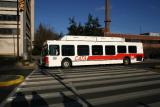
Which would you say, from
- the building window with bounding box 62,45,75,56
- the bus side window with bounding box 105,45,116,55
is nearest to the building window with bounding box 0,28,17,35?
the bus side window with bounding box 105,45,116,55

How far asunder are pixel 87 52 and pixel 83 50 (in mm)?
458

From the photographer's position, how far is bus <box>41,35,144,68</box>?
2070 cm

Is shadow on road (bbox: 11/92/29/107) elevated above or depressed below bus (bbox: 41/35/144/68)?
below

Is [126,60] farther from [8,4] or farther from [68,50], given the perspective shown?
[8,4]

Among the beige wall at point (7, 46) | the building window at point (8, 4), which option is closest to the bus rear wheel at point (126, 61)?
the beige wall at point (7, 46)

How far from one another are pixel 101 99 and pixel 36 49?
63441 mm

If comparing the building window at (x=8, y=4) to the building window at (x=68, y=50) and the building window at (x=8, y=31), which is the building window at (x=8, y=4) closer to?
the building window at (x=8, y=31)

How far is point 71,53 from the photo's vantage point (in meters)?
21.4

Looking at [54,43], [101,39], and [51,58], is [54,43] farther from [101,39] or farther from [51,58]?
[101,39]

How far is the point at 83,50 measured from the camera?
22.1 m

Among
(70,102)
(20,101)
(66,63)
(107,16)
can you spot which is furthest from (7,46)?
(70,102)

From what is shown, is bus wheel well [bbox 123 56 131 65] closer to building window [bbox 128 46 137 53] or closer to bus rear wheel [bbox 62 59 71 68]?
building window [bbox 128 46 137 53]

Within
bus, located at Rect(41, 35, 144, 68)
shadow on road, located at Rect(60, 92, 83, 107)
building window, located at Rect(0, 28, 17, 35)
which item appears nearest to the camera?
shadow on road, located at Rect(60, 92, 83, 107)

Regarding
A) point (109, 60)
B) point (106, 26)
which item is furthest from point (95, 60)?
point (106, 26)
